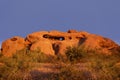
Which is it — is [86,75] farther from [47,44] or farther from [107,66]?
[47,44]

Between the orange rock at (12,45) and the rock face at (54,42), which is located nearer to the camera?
the rock face at (54,42)

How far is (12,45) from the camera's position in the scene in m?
42.2

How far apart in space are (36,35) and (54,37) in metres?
3.24

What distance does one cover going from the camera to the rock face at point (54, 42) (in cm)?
4034

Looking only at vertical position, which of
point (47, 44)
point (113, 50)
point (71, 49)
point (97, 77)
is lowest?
point (97, 77)

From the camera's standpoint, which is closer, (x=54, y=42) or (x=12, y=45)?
(x=12, y=45)

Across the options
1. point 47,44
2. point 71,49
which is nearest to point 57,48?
point 47,44

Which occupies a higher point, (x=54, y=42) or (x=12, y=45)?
(x=54, y=42)

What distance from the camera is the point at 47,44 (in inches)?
1679

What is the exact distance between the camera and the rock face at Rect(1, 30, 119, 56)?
4034cm

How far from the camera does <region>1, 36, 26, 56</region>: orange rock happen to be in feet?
135

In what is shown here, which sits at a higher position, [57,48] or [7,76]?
[57,48]

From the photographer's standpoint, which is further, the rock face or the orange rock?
the orange rock

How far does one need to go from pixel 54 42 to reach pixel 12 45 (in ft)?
19.1
